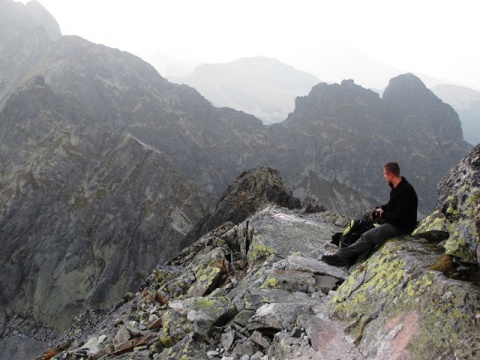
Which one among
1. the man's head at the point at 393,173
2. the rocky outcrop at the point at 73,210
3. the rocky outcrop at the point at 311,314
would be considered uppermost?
the man's head at the point at 393,173

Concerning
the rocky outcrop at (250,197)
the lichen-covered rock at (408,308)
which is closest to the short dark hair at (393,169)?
the lichen-covered rock at (408,308)

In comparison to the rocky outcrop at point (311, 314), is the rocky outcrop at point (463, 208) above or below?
above

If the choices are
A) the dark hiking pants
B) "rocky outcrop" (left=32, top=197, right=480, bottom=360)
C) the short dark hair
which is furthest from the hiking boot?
the short dark hair

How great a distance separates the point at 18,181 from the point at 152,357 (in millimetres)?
171023

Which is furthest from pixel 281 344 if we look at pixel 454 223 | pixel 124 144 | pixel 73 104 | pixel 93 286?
pixel 73 104

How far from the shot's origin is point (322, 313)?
35.5 feet

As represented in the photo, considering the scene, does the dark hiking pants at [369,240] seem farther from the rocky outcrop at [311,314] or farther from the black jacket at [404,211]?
the rocky outcrop at [311,314]

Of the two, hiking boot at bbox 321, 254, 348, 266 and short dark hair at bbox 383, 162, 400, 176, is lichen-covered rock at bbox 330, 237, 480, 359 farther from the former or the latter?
hiking boot at bbox 321, 254, 348, 266

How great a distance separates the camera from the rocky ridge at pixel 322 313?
7.52 m

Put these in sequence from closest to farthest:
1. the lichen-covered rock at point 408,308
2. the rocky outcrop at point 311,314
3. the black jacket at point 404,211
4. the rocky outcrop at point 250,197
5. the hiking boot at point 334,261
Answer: the lichen-covered rock at point 408,308 → the rocky outcrop at point 311,314 → the black jacket at point 404,211 → the hiking boot at point 334,261 → the rocky outcrop at point 250,197

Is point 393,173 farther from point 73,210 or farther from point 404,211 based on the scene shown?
point 73,210

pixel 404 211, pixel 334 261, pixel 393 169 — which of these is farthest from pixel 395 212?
pixel 334 261

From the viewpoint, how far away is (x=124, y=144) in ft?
560

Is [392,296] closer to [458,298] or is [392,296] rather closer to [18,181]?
[458,298]
